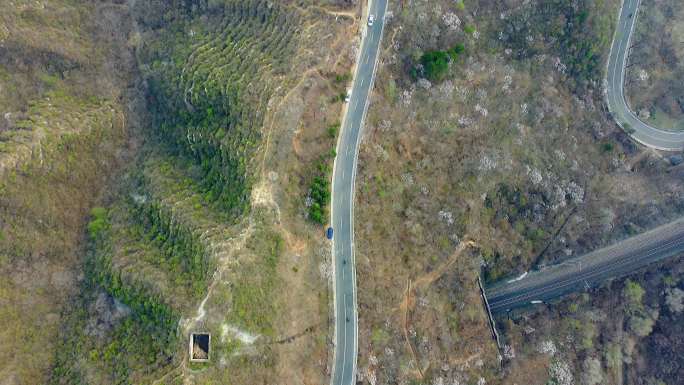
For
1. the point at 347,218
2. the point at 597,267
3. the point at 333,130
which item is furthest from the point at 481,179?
the point at 597,267

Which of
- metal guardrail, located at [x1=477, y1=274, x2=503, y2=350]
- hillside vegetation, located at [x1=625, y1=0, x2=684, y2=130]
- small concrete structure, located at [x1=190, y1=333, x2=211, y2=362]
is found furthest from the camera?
hillside vegetation, located at [x1=625, y1=0, x2=684, y2=130]

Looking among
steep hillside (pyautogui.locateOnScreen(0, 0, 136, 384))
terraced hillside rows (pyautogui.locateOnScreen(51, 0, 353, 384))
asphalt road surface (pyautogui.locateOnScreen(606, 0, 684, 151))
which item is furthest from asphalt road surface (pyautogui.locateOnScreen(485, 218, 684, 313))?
steep hillside (pyautogui.locateOnScreen(0, 0, 136, 384))

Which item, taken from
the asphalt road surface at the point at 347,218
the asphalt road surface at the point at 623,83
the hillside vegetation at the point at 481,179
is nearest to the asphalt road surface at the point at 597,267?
the hillside vegetation at the point at 481,179

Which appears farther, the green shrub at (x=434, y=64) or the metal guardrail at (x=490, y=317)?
the metal guardrail at (x=490, y=317)

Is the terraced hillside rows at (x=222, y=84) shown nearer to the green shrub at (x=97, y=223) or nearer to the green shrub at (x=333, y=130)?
the green shrub at (x=333, y=130)

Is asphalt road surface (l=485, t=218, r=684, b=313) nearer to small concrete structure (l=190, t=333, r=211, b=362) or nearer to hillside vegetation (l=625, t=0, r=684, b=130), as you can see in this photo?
hillside vegetation (l=625, t=0, r=684, b=130)

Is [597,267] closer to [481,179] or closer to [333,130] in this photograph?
[481,179]

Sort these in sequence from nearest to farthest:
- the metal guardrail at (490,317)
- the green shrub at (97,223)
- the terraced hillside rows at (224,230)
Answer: the terraced hillside rows at (224,230)
the green shrub at (97,223)
the metal guardrail at (490,317)
